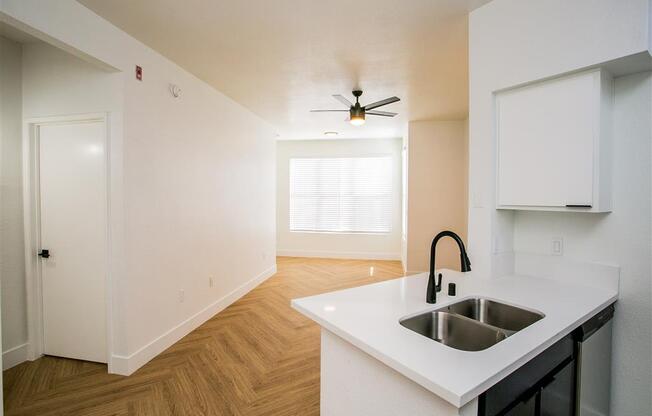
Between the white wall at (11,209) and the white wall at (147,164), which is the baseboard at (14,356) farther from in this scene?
the white wall at (147,164)

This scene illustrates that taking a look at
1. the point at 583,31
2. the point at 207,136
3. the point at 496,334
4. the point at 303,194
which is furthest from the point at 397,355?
the point at 303,194

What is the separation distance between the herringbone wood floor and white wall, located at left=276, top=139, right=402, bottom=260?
3.67m

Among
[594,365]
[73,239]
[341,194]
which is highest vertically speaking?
[341,194]

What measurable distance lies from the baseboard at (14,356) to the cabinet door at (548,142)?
428 cm

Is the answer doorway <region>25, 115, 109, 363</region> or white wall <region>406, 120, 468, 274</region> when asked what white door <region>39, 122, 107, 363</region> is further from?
white wall <region>406, 120, 468, 274</region>

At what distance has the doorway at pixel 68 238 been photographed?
2.57m

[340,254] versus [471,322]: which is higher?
[471,322]

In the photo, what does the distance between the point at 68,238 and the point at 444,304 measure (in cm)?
322

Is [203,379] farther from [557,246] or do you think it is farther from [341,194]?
[341,194]

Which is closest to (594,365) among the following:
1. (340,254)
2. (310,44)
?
(310,44)

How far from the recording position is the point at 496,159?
2.03 m

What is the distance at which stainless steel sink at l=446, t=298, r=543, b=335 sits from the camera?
153cm

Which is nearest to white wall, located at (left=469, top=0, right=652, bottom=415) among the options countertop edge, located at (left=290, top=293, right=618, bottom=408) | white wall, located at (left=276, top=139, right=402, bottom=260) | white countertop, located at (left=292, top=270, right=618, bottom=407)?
white countertop, located at (left=292, top=270, right=618, bottom=407)

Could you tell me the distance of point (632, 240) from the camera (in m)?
1.67
